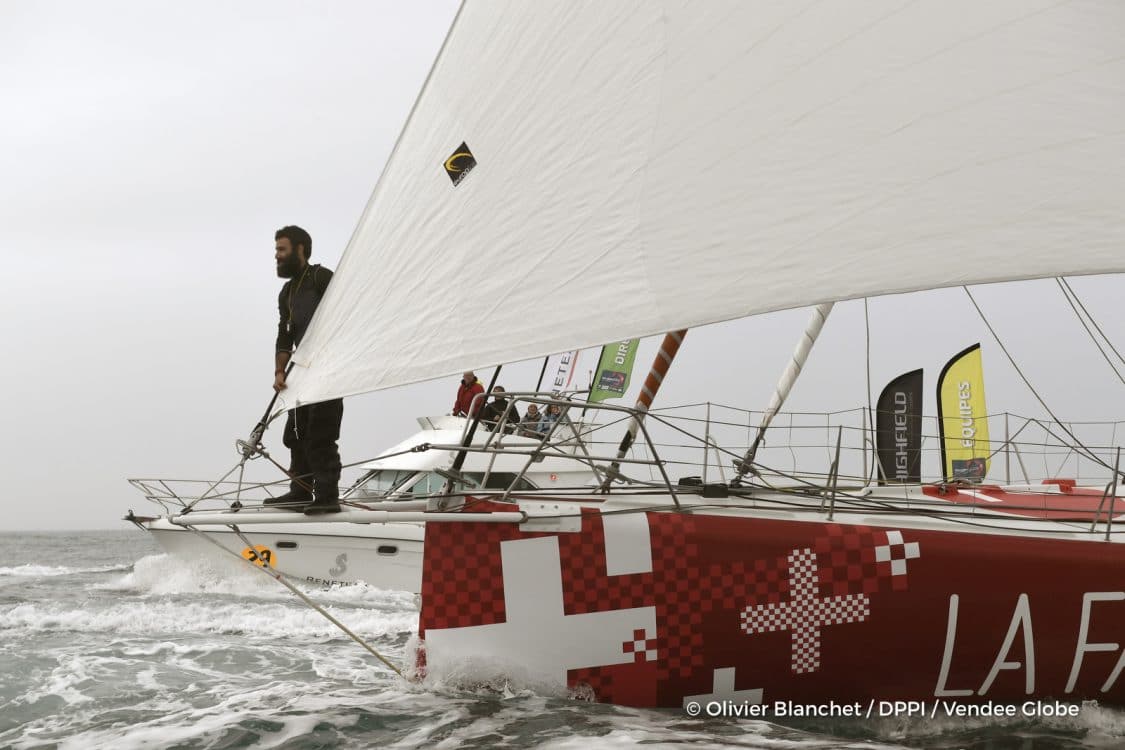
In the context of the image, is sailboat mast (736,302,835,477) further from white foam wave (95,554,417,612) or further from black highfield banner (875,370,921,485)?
white foam wave (95,554,417,612)

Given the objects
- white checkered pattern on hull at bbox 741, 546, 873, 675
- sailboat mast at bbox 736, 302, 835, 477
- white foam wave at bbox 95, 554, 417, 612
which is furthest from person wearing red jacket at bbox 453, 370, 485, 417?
white checkered pattern on hull at bbox 741, 546, 873, 675

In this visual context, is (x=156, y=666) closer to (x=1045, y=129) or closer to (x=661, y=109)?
(x=661, y=109)

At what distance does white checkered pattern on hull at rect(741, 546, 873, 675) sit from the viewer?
4.85m

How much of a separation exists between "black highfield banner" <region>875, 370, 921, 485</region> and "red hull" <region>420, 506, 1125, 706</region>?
25.4 ft

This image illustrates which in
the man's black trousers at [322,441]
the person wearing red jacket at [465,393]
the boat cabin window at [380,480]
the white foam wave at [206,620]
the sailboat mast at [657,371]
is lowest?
the white foam wave at [206,620]

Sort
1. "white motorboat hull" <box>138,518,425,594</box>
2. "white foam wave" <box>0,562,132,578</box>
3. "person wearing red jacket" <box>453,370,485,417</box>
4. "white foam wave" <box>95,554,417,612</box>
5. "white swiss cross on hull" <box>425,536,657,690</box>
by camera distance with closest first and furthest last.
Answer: "white swiss cross on hull" <box>425,536,657,690</box>, "white motorboat hull" <box>138,518,425,594</box>, "white foam wave" <box>95,554,417,612</box>, "person wearing red jacket" <box>453,370,485,417</box>, "white foam wave" <box>0,562,132,578</box>

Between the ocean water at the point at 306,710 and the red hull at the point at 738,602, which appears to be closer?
the ocean water at the point at 306,710

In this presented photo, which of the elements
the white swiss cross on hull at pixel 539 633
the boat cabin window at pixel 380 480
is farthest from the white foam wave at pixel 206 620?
the white swiss cross on hull at pixel 539 633

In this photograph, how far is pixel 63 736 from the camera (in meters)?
4.81

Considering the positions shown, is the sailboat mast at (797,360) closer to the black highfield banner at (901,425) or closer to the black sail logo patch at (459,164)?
the black sail logo patch at (459,164)

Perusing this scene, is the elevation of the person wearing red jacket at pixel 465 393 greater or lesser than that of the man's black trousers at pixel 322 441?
greater

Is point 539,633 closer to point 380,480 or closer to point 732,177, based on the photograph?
point 732,177

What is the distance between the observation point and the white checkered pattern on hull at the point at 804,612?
4.85 metres

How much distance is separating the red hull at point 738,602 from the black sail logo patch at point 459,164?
5.98 ft
